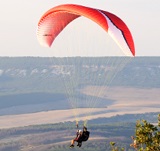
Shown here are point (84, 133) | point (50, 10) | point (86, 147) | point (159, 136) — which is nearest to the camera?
point (159, 136)

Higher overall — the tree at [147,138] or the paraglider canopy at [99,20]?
the paraglider canopy at [99,20]

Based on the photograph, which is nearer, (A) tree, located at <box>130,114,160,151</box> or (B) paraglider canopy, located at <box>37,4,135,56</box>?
(A) tree, located at <box>130,114,160,151</box>

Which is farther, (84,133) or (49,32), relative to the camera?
(49,32)

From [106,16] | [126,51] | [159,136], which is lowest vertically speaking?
[159,136]

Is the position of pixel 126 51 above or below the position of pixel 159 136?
above

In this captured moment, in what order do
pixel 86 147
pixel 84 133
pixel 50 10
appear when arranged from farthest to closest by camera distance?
pixel 86 147 < pixel 50 10 < pixel 84 133

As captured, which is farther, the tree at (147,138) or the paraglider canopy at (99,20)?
the paraglider canopy at (99,20)

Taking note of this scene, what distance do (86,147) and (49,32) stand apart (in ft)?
507

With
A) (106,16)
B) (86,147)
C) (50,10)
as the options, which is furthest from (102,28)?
(86,147)

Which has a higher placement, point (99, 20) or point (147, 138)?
point (99, 20)

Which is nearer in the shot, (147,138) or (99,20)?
(147,138)

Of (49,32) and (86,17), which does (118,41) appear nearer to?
(86,17)

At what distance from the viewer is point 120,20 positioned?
42.3 m

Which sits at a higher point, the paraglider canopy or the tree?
the paraglider canopy
